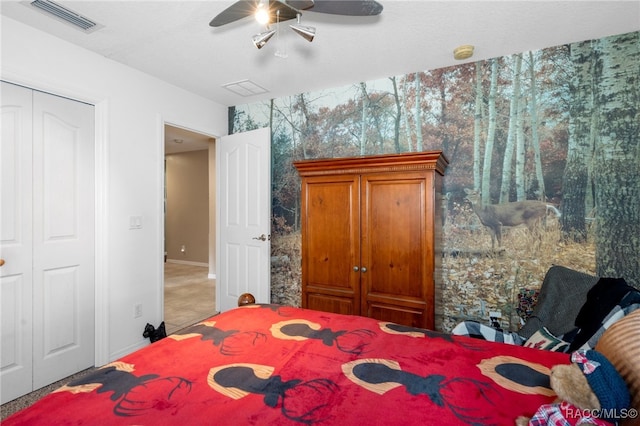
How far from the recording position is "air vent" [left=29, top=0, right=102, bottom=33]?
6.57 ft

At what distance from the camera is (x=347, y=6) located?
5.07 ft

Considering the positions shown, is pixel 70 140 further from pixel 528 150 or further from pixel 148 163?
pixel 528 150

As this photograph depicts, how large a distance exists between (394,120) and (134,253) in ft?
9.09

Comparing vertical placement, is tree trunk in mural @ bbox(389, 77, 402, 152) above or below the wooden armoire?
above

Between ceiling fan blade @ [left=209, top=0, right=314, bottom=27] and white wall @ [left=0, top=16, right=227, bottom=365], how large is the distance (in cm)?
158

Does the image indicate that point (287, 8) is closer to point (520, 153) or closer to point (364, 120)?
point (364, 120)

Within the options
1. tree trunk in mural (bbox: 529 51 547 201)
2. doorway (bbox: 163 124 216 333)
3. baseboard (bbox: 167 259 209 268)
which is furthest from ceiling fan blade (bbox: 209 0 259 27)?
baseboard (bbox: 167 259 209 268)

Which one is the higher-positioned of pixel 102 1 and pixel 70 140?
pixel 102 1

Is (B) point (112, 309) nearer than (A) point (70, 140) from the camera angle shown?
No

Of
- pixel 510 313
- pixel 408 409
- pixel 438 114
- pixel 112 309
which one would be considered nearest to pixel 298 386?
pixel 408 409

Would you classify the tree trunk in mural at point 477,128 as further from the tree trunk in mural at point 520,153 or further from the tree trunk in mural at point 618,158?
the tree trunk in mural at point 618,158

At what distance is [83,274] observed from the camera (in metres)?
2.62

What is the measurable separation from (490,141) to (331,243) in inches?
63.1

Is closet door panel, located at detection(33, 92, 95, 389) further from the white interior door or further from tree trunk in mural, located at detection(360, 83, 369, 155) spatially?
tree trunk in mural, located at detection(360, 83, 369, 155)
